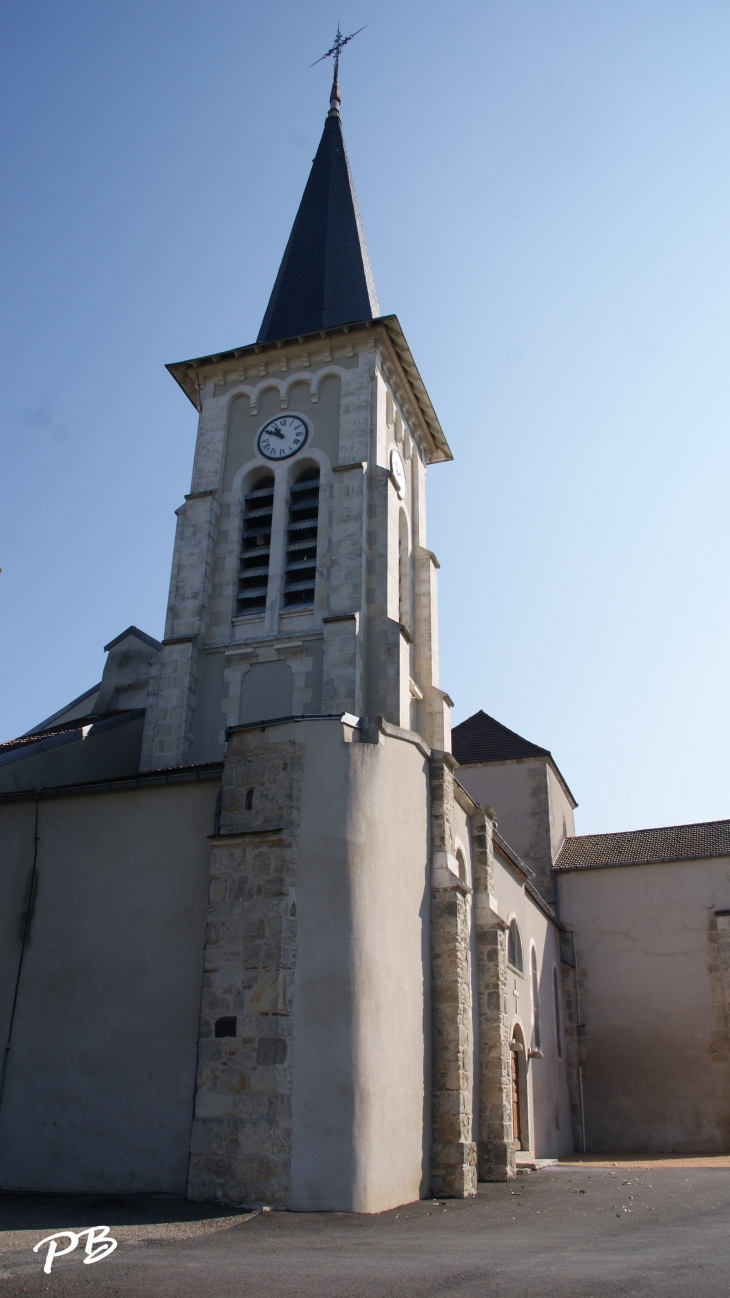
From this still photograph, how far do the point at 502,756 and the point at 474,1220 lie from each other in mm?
17825

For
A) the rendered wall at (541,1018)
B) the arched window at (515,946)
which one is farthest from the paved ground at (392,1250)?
the arched window at (515,946)

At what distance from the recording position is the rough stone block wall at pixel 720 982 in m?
22.3

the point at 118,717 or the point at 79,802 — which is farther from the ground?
the point at 118,717

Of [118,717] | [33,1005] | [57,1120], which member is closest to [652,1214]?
[57,1120]

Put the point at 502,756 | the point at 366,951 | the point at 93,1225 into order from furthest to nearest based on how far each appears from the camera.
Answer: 1. the point at 502,756
2. the point at 366,951
3. the point at 93,1225

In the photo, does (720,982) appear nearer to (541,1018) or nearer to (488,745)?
(541,1018)

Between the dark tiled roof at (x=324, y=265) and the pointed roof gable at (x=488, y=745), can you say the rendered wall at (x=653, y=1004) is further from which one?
the dark tiled roof at (x=324, y=265)

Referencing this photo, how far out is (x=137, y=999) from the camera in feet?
37.5

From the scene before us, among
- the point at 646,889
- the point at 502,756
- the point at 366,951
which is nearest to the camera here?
the point at 366,951

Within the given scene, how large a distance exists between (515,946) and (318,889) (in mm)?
9107

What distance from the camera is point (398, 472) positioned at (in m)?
20.9

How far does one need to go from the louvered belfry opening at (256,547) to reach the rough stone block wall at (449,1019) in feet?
20.1

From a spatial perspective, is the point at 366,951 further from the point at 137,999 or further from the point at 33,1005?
the point at 33,1005

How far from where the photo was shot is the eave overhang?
20188 millimetres
